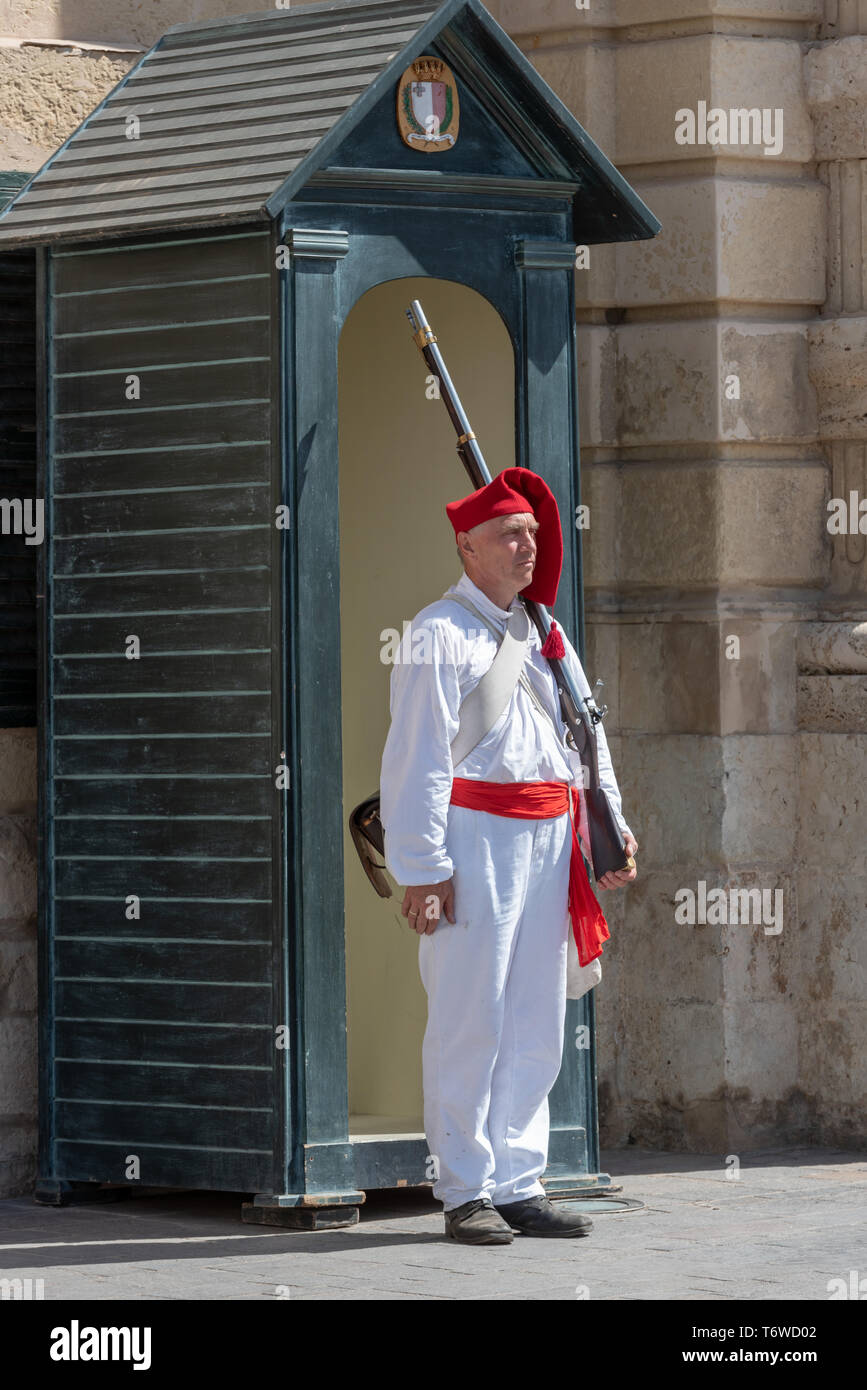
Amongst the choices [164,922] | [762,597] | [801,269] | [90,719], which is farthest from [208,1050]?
[801,269]

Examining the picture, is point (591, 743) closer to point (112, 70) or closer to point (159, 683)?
point (159, 683)

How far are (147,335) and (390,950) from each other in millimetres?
1902

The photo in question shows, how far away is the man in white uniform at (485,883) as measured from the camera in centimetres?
611

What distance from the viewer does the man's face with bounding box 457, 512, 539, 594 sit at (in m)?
6.26

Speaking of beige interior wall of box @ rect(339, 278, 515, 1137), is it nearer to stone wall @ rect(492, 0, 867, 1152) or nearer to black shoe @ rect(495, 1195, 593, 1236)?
stone wall @ rect(492, 0, 867, 1152)

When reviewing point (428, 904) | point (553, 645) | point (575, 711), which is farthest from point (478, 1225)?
point (553, 645)

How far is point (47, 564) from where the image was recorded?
266 inches

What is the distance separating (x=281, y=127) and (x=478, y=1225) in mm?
Result: 2668

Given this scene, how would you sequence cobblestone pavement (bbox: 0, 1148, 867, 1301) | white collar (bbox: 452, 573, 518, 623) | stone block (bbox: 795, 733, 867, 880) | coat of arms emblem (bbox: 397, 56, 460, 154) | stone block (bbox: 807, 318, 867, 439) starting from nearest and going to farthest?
cobblestone pavement (bbox: 0, 1148, 867, 1301) < white collar (bbox: 452, 573, 518, 623) < coat of arms emblem (bbox: 397, 56, 460, 154) < stone block (bbox: 795, 733, 867, 880) < stone block (bbox: 807, 318, 867, 439)

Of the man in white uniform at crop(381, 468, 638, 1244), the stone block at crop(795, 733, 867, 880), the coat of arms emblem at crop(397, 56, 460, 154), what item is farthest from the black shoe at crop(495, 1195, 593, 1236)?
the coat of arms emblem at crop(397, 56, 460, 154)

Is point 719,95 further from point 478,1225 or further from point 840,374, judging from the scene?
point 478,1225

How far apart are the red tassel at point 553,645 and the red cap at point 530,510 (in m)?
0.07

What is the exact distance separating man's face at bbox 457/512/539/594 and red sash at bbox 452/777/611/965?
1.60ft

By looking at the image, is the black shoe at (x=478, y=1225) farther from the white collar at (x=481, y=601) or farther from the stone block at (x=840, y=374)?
the stone block at (x=840, y=374)
